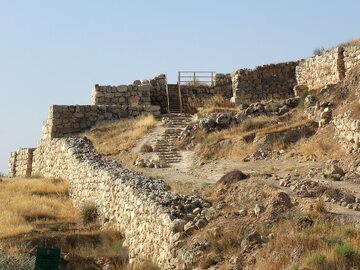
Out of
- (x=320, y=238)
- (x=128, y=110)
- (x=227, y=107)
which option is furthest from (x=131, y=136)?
(x=320, y=238)

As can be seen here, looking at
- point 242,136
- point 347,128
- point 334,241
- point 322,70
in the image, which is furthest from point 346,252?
point 322,70

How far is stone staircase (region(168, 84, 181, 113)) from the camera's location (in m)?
33.0

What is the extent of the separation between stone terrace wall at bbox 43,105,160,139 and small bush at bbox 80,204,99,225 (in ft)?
39.5

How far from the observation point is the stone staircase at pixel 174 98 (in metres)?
33.0

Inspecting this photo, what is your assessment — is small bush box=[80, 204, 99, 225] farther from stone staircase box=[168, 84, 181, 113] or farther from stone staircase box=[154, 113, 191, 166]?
stone staircase box=[168, 84, 181, 113]

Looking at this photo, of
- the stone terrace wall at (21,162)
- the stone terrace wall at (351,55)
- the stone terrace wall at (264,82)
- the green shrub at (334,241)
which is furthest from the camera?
the stone terrace wall at (264,82)

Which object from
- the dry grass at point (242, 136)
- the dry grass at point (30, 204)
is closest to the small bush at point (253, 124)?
the dry grass at point (242, 136)

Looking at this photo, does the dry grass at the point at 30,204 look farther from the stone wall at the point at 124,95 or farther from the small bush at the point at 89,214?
the stone wall at the point at 124,95

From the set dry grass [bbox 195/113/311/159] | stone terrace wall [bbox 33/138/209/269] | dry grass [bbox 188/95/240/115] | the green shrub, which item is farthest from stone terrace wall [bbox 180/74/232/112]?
the green shrub

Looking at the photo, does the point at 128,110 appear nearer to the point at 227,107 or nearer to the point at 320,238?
the point at 227,107

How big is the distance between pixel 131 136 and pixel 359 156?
38.6 ft

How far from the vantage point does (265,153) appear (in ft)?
68.2

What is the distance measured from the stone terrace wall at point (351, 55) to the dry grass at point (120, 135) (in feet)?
27.9

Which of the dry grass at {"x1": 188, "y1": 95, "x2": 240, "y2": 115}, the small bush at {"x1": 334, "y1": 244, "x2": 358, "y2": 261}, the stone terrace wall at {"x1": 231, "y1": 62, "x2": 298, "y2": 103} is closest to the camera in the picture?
the small bush at {"x1": 334, "y1": 244, "x2": 358, "y2": 261}
